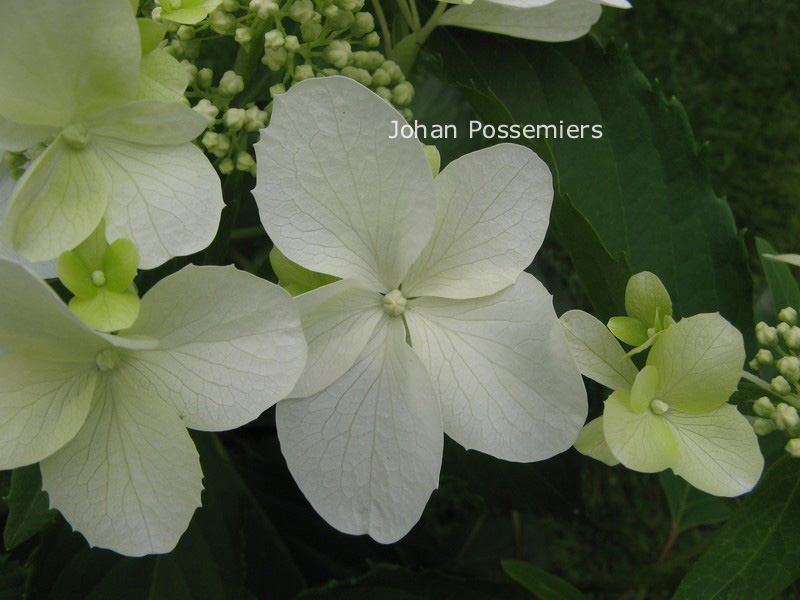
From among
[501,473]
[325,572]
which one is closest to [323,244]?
[501,473]

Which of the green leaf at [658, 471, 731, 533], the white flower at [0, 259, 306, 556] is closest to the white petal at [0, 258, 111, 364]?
Answer: the white flower at [0, 259, 306, 556]

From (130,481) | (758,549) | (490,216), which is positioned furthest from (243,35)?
(758,549)

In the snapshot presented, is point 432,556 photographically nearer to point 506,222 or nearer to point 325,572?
point 325,572

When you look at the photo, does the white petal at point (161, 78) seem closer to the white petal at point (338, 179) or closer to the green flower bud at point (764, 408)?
the white petal at point (338, 179)

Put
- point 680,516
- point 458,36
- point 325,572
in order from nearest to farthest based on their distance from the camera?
point 458,36, point 680,516, point 325,572

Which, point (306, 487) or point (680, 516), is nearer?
point (306, 487)

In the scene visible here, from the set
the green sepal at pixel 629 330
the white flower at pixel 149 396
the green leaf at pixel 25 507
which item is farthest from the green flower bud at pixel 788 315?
the green leaf at pixel 25 507
